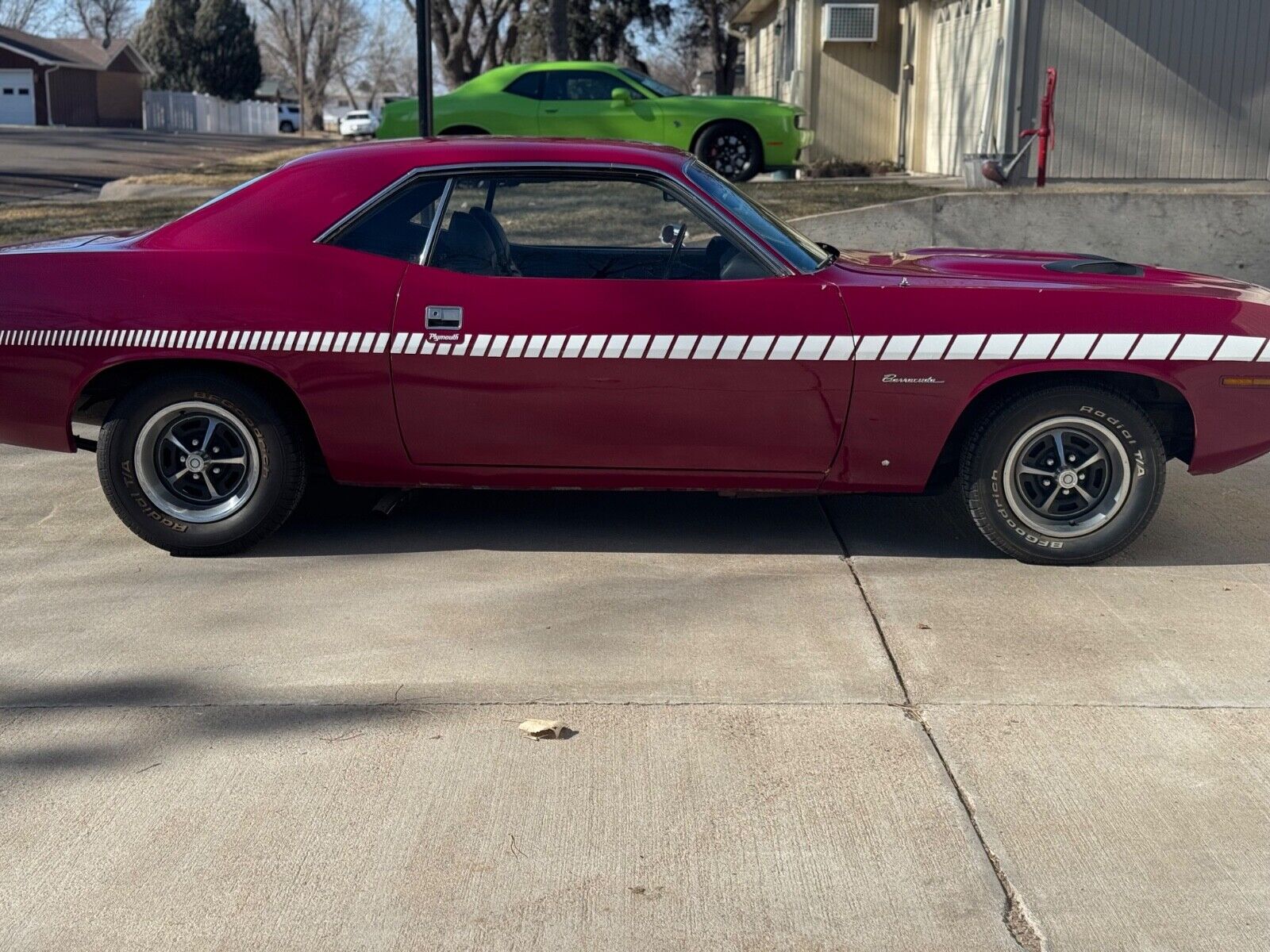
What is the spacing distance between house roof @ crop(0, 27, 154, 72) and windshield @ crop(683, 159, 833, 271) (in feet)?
215

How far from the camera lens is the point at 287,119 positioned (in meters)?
80.8

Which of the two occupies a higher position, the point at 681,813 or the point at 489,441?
the point at 489,441

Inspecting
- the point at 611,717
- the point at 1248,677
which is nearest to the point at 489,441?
the point at 611,717

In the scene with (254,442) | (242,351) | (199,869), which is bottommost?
(199,869)

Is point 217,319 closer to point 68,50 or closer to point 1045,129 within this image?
point 1045,129

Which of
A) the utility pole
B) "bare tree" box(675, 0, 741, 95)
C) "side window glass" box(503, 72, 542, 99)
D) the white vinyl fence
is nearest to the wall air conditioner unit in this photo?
"side window glass" box(503, 72, 542, 99)

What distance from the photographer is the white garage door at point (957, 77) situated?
1784 cm

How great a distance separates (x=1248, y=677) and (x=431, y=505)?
11.1 ft

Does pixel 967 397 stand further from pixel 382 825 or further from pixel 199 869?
pixel 199 869

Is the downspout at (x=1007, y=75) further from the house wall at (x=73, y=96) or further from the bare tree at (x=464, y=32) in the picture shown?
the house wall at (x=73, y=96)

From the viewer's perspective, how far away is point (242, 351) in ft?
17.4

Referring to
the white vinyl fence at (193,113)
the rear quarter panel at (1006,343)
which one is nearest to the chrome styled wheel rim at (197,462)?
the rear quarter panel at (1006,343)

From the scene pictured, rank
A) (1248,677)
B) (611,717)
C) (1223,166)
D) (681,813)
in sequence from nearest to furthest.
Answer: (681,813) < (611,717) < (1248,677) < (1223,166)

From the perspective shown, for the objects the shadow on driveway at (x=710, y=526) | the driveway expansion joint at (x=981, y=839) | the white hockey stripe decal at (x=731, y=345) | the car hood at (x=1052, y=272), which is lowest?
the driveway expansion joint at (x=981, y=839)
